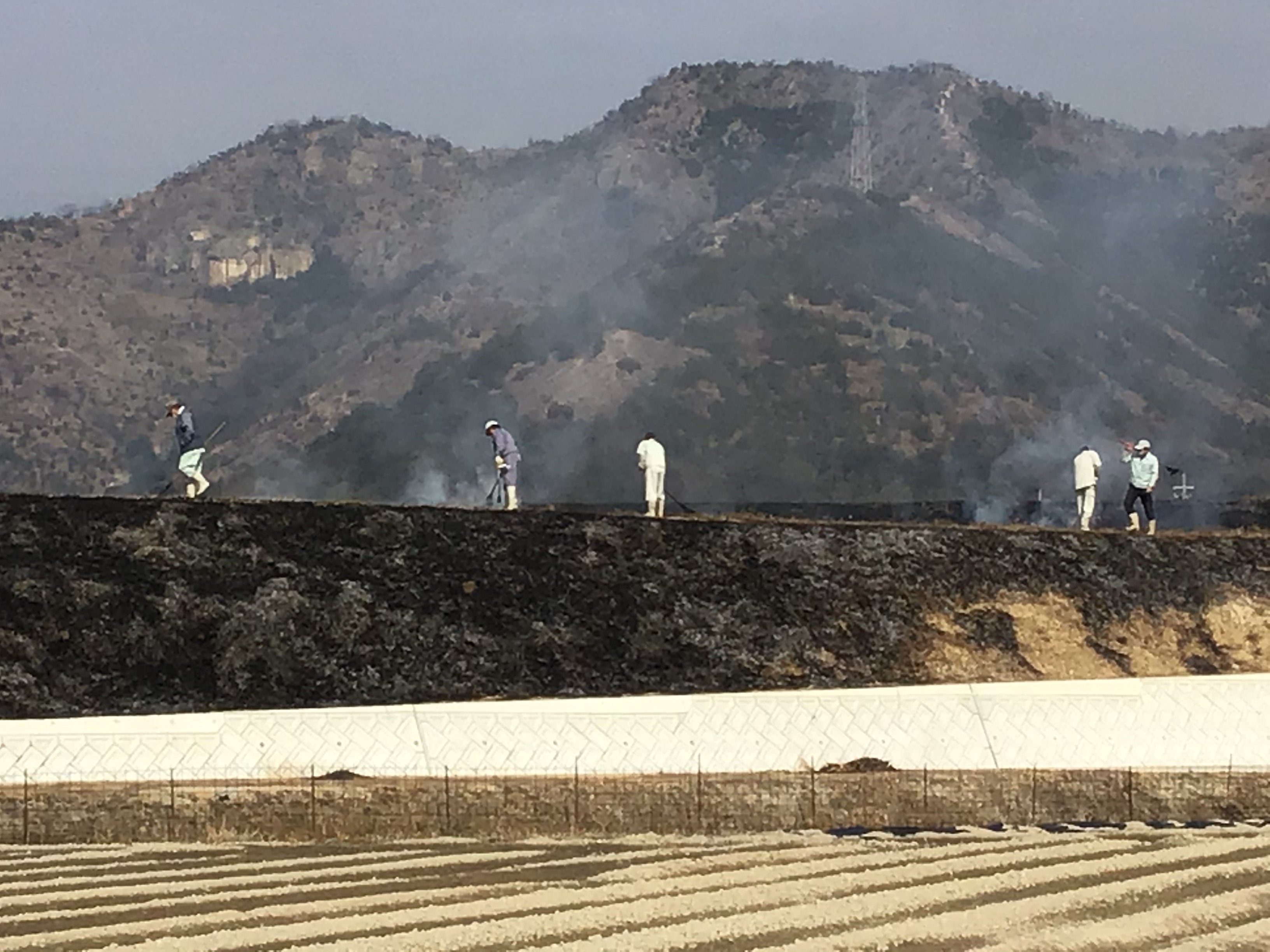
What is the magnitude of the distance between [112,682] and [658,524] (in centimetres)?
681

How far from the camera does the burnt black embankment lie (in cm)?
1719

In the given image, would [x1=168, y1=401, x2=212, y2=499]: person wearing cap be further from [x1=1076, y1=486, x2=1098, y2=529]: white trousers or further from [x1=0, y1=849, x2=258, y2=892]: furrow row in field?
[x1=1076, y1=486, x2=1098, y2=529]: white trousers

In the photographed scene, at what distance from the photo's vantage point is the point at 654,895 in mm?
10789

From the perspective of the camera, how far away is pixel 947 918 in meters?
10.1

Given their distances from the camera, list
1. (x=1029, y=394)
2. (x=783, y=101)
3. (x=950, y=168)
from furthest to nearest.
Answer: (x=783, y=101) < (x=950, y=168) < (x=1029, y=394)

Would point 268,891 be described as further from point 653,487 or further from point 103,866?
point 653,487

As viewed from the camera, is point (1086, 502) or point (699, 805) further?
point (1086, 502)

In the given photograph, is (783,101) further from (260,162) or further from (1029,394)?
(1029,394)

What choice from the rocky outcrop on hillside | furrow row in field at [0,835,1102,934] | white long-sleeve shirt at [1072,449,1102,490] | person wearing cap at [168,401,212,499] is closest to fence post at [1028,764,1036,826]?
furrow row in field at [0,835,1102,934]

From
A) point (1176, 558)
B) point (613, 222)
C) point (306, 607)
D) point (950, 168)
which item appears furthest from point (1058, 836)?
point (950, 168)

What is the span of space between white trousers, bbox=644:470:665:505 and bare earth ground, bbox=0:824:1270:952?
1117cm

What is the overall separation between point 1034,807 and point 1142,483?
11147 millimetres

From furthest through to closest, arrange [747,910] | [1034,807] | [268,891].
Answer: [1034,807]
[268,891]
[747,910]

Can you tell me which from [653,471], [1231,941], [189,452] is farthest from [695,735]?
[653,471]
